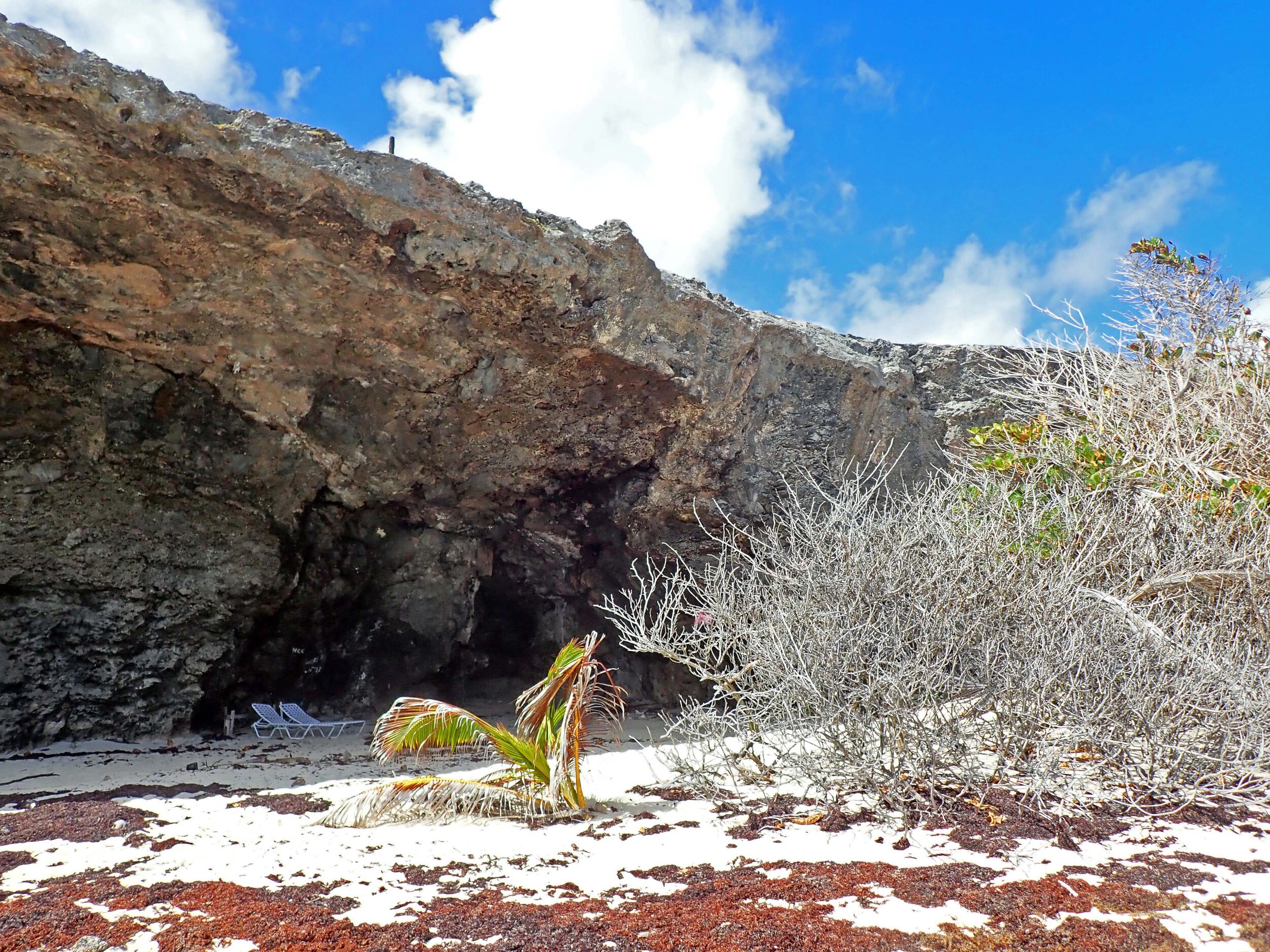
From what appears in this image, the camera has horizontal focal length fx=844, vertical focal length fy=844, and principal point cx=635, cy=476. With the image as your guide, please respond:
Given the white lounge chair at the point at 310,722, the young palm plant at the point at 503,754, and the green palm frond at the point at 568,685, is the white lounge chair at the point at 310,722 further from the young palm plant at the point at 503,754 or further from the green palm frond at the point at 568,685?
the green palm frond at the point at 568,685

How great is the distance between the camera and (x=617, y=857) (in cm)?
417

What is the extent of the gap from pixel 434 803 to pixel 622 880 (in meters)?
1.42

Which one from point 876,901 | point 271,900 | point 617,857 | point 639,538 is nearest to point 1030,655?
point 876,901

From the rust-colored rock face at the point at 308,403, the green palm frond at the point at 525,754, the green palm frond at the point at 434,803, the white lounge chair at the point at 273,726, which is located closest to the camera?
the green palm frond at the point at 434,803

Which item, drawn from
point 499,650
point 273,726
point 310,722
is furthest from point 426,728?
point 499,650

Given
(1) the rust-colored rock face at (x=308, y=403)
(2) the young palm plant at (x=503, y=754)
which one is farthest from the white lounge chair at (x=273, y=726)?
(2) the young palm plant at (x=503, y=754)

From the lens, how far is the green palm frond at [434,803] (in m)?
4.68

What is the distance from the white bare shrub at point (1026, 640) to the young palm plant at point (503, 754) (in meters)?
0.94

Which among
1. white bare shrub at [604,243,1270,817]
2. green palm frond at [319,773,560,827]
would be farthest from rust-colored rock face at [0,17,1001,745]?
green palm frond at [319,773,560,827]

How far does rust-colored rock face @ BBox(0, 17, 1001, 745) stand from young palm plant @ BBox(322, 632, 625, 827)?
140 inches

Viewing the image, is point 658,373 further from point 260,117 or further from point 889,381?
point 260,117

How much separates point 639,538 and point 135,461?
16.4 ft

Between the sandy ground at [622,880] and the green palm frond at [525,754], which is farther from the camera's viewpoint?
the green palm frond at [525,754]

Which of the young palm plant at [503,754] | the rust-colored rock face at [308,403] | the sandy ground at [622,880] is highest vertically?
the rust-colored rock face at [308,403]
